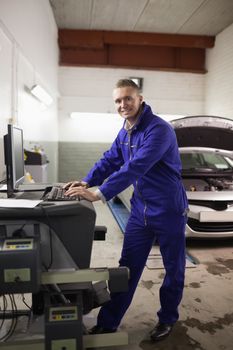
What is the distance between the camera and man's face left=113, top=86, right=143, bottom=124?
6.16 ft

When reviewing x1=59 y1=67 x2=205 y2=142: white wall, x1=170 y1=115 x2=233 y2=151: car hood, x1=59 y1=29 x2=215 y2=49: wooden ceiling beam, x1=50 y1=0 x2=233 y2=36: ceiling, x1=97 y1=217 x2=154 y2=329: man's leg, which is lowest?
x1=97 y1=217 x2=154 y2=329: man's leg

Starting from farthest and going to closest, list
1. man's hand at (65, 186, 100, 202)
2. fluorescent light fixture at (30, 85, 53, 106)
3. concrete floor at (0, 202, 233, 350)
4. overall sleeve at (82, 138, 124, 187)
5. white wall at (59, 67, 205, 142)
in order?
white wall at (59, 67, 205, 142)
fluorescent light fixture at (30, 85, 53, 106)
overall sleeve at (82, 138, 124, 187)
concrete floor at (0, 202, 233, 350)
man's hand at (65, 186, 100, 202)

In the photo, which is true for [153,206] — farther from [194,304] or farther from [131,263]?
[194,304]

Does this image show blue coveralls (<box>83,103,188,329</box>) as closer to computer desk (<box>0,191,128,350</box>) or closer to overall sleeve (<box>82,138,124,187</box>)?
overall sleeve (<box>82,138,124,187</box>)

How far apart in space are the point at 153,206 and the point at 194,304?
3.48ft

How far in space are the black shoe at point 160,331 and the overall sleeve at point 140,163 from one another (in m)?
0.97

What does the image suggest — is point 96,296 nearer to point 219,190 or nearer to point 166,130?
point 166,130

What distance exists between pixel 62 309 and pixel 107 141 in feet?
21.4

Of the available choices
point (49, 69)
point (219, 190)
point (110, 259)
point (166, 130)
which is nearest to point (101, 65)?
point (49, 69)

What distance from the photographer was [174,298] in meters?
2.04

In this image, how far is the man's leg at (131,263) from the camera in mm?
2014

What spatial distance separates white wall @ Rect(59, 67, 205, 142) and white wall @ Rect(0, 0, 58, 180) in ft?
3.45

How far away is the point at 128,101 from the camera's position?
1.89 meters

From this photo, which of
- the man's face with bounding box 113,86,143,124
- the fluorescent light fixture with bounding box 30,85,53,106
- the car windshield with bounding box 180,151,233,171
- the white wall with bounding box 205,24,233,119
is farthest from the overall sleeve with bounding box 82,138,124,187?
the white wall with bounding box 205,24,233,119
